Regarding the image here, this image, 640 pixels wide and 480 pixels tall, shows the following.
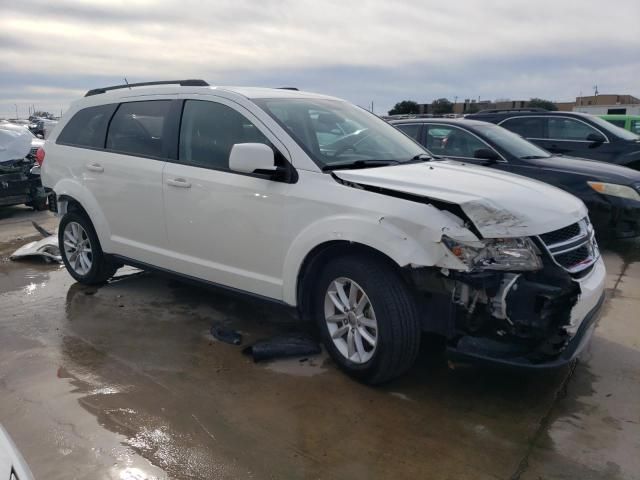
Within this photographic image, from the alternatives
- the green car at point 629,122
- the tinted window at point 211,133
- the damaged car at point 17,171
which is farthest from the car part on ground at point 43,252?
the green car at point 629,122

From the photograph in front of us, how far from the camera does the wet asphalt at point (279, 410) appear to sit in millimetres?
2814

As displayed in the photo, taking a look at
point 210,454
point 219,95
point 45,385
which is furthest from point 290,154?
point 45,385

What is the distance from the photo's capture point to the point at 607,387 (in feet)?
11.7

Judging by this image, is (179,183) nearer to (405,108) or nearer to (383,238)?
(383,238)

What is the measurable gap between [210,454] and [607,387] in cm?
245

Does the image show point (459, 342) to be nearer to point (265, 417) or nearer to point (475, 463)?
point (475, 463)

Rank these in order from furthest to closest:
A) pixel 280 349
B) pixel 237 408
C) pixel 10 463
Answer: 1. pixel 280 349
2. pixel 237 408
3. pixel 10 463

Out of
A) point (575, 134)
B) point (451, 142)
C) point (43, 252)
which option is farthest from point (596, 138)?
point (43, 252)

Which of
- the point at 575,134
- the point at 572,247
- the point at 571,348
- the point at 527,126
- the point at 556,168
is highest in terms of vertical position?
the point at 527,126

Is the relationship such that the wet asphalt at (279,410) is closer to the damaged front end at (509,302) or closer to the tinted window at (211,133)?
the damaged front end at (509,302)

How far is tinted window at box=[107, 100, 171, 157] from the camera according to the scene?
4617 mm

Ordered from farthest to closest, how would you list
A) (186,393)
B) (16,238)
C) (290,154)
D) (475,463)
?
(16,238) → (290,154) → (186,393) → (475,463)

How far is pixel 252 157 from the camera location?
11.8 ft

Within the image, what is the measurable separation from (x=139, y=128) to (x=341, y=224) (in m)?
2.34
